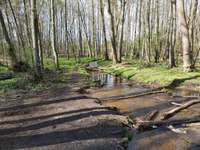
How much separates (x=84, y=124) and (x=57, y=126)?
0.80m

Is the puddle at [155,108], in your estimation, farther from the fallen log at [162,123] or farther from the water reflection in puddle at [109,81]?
the water reflection in puddle at [109,81]

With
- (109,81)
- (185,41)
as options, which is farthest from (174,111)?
(109,81)

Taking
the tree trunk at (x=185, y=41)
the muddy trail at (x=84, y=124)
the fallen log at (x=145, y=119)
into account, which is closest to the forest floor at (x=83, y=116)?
the muddy trail at (x=84, y=124)

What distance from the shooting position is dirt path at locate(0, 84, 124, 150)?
747cm

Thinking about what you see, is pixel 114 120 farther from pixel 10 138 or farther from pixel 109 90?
pixel 109 90

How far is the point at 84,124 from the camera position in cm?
904

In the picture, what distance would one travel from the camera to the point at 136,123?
9.36 m

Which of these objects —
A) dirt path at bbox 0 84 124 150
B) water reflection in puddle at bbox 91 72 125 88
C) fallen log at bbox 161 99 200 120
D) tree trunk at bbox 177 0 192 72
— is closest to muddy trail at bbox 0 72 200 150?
dirt path at bbox 0 84 124 150

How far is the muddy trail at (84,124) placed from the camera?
7480mm

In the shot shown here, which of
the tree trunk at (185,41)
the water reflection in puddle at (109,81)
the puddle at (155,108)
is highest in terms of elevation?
the tree trunk at (185,41)

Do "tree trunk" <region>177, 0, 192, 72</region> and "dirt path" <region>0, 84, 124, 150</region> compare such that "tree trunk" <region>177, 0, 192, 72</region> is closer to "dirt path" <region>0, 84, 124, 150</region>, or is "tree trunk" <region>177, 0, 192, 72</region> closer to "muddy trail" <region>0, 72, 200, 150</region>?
"muddy trail" <region>0, 72, 200, 150</region>

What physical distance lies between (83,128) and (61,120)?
1.34 metres

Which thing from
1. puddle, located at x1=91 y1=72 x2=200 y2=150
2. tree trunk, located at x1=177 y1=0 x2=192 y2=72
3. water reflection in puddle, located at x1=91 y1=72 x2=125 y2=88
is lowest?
puddle, located at x1=91 y1=72 x2=200 y2=150

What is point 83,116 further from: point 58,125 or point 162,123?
point 162,123
